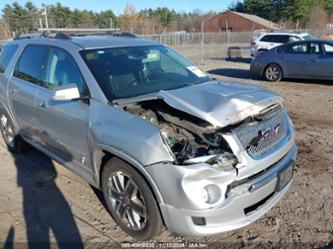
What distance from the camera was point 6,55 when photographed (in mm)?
5477

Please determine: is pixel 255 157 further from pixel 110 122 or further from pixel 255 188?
pixel 110 122

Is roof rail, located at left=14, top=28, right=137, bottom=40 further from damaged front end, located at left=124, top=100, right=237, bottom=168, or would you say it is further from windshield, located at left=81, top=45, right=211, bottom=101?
damaged front end, located at left=124, top=100, right=237, bottom=168

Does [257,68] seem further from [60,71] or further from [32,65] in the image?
[60,71]

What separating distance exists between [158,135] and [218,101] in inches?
27.8

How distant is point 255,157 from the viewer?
9.81 ft

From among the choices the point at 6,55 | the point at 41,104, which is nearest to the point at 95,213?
the point at 41,104

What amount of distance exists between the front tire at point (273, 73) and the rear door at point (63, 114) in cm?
1012

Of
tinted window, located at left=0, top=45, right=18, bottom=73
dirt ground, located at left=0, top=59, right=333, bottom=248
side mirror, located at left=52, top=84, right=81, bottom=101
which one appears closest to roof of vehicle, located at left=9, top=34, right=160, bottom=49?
side mirror, located at left=52, top=84, right=81, bottom=101

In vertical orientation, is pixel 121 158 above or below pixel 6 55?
below

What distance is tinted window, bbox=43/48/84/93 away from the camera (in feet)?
12.2

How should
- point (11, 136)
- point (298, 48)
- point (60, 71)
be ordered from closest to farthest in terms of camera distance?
point (60, 71) < point (11, 136) < point (298, 48)

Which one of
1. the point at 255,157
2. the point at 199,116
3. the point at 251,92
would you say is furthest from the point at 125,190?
the point at 251,92

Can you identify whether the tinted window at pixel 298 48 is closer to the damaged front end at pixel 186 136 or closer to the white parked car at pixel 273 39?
the white parked car at pixel 273 39

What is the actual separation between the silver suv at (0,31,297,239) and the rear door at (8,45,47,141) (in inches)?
1.5
